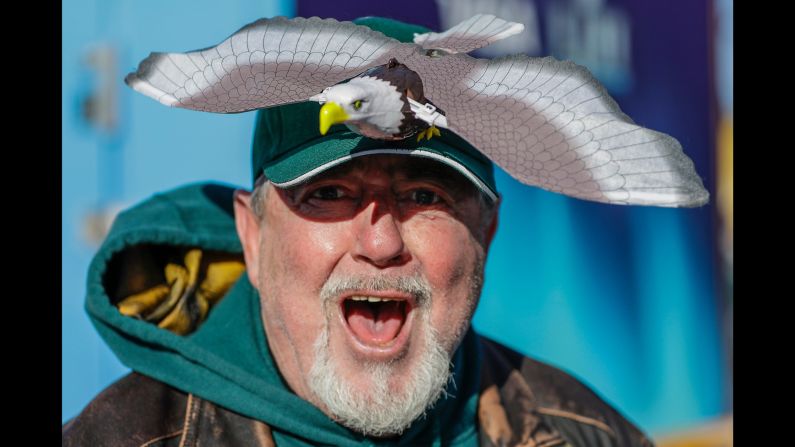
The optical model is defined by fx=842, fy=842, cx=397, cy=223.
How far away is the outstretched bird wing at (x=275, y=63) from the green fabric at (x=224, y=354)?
454 mm

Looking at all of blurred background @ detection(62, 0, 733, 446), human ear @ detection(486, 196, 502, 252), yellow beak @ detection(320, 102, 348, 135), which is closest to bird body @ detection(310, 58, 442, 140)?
yellow beak @ detection(320, 102, 348, 135)

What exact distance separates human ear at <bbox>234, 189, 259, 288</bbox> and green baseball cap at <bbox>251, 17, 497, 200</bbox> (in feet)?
0.44

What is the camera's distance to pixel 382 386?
1576mm

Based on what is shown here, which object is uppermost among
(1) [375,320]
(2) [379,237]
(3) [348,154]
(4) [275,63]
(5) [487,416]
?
(4) [275,63]

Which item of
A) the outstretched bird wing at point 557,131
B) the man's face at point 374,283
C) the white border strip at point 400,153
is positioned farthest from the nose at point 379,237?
the outstretched bird wing at point 557,131

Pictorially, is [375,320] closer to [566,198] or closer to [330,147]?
[330,147]

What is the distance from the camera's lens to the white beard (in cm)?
157

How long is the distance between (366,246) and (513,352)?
2.60ft

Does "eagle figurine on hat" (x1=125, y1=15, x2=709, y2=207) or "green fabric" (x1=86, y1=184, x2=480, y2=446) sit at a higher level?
"eagle figurine on hat" (x1=125, y1=15, x2=709, y2=207)

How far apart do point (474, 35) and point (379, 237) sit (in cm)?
40

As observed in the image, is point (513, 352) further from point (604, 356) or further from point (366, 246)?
point (604, 356)

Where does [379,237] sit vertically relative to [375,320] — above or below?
above

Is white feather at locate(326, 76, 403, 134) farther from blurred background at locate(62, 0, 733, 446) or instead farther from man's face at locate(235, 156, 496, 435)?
blurred background at locate(62, 0, 733, 446)

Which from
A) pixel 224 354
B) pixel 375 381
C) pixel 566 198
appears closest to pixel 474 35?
pixel 375 381
